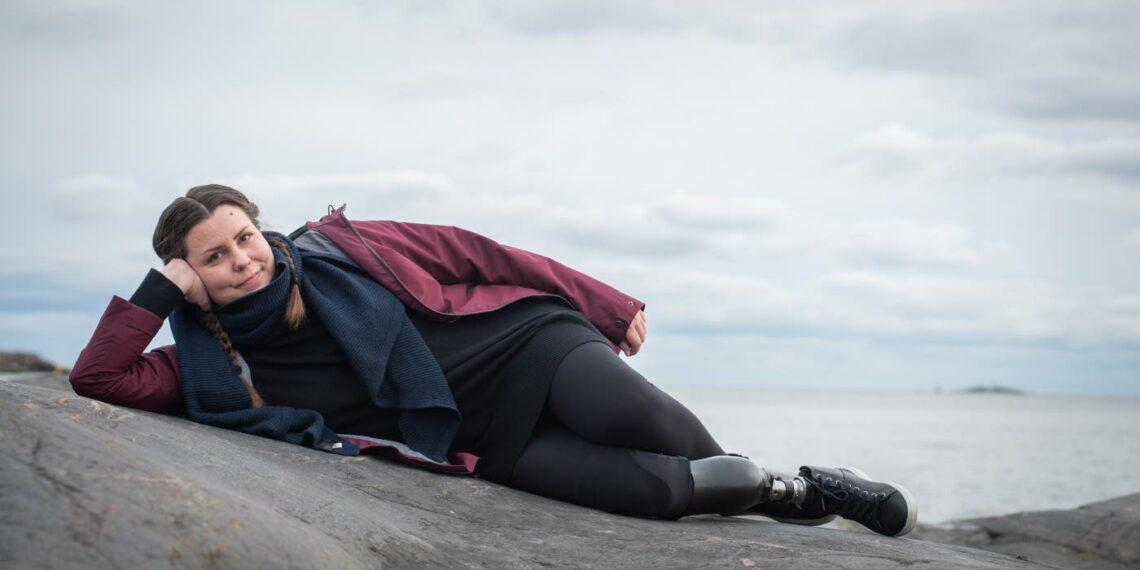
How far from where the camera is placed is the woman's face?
4691mm

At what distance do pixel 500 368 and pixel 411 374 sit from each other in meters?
0.45

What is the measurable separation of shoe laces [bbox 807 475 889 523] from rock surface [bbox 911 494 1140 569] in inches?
108

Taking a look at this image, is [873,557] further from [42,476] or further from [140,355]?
[140,355]

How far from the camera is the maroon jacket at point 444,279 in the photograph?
478cm

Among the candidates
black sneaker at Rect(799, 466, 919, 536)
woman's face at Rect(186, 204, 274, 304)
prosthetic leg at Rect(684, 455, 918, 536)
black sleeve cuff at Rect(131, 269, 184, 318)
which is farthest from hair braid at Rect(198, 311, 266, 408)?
black sneaker at Rect(799, 466, 919, 536)

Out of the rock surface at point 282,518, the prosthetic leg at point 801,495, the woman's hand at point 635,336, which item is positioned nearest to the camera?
the rock surface at point 282,518

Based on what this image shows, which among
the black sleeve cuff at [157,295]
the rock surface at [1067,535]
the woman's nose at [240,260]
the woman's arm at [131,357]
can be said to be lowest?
the rock surface at [1067,535]

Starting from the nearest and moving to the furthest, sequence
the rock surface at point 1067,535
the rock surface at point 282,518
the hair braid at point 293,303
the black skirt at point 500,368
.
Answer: the rock surface at point 282,518 → the hair braid at point 293,303 → the black skirt at point 500,368 → the rock surface at point 1067,535

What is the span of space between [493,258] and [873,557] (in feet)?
8.36

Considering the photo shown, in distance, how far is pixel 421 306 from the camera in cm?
505

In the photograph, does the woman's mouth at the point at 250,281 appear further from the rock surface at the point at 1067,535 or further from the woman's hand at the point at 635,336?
the rock surface at the point at 1067,535

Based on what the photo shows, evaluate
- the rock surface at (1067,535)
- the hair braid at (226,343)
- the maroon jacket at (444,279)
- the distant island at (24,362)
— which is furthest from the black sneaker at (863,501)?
the distant island at (24,362)

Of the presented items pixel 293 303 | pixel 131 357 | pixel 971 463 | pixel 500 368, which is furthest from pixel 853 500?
pixel 971 463

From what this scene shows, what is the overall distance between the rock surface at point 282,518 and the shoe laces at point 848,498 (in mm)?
374
